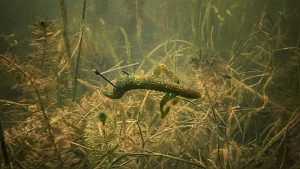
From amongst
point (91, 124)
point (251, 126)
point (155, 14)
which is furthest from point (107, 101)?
point (155, 14)

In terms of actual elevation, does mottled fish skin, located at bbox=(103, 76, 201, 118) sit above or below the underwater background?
above

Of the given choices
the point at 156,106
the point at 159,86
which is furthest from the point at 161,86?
the point at 156,106

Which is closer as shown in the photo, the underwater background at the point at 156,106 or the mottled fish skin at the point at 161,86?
the mottled fish skin at the point at 161,86

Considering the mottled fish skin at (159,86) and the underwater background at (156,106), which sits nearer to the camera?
the mottled fish skin at (159,86)

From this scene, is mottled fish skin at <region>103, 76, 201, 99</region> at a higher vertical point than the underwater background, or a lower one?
higher

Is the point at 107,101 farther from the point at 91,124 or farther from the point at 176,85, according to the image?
the point at 176,85

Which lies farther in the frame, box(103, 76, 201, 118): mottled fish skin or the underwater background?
the underwater background

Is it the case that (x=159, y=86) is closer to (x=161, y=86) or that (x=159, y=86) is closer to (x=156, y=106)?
(x=161, y=86)

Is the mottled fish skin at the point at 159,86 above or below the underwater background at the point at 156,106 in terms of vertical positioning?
→ above

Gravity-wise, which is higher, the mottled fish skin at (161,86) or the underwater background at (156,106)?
the mottled fish skin at (161,86)
